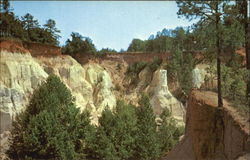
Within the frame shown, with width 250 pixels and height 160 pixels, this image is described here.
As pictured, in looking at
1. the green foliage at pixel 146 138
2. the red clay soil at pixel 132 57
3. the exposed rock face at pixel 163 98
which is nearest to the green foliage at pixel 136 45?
the red clay soil at pixel 132 57

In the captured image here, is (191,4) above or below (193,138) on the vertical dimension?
above

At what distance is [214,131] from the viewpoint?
8.97 m

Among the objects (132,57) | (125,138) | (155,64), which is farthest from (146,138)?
(132,57)

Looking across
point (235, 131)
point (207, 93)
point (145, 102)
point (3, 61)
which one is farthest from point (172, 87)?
point (235, 131)

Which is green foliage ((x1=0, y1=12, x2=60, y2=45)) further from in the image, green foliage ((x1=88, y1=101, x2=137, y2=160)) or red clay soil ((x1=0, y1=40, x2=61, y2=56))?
green foliage ((x1=88, y1=101, x2=137, y2=160))

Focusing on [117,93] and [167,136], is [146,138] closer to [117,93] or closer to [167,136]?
[167,136]

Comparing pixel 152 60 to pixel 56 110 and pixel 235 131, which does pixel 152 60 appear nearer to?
pixel 56 110

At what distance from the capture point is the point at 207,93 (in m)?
10.5

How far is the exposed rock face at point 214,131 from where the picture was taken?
7.84 meters

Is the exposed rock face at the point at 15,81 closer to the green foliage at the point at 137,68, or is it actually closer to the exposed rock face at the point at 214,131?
the exposed rock face at the point at 214,131

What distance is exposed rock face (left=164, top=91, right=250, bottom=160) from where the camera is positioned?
784 centimetres

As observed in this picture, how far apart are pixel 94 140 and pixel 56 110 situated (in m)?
3.77

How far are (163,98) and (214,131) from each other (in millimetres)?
25443

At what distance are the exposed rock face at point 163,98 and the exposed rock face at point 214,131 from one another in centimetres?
2331
